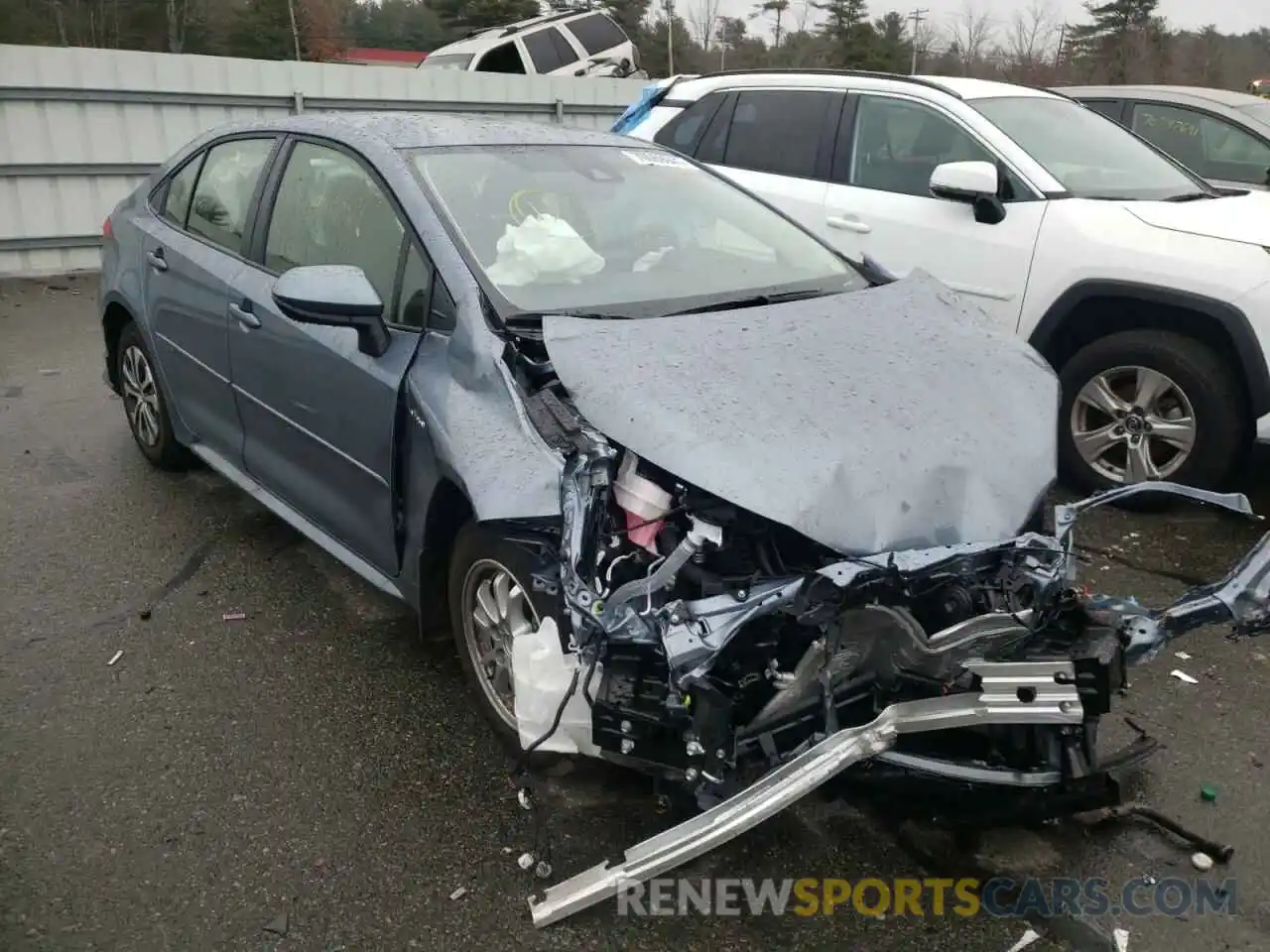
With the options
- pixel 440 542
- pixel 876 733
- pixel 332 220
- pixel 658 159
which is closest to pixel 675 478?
pixel 876 733

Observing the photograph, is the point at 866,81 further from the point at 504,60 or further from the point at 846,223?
the point at 504,60

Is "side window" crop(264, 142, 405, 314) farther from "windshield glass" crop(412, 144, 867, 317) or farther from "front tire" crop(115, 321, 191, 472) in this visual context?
"front tire" crop(115, 321, 191, 472)

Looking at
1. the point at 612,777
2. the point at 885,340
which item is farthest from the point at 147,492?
the point at 885,340

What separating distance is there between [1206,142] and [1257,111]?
1.58ft

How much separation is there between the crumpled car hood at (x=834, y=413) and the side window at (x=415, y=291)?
0.45m

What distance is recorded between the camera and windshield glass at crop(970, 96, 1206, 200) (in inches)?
203

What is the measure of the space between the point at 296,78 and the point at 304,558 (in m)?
8.59

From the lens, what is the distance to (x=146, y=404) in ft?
16.5

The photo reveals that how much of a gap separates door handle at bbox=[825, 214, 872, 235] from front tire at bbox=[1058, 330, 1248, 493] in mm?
1283

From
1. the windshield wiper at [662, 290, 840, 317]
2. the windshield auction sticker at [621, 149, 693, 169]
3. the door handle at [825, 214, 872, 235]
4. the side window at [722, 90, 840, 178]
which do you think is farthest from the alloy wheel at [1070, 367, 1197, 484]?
the windshield auction sticker at [621, 149, 693, 169]

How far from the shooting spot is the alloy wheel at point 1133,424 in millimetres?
4539

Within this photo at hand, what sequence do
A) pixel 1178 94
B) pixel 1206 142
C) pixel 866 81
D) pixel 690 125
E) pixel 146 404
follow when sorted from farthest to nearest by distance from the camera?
1. pixel 1178 94
2. pixel 1206 142
3. pixel 690 125
4. pixel 866 81
5. pixel 146 404

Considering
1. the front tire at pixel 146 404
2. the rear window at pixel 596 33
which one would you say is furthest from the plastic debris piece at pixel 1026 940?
the rear window at pixel 596 33

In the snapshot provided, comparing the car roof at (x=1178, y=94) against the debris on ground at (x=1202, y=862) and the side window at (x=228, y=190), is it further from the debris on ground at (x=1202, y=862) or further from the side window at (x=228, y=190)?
the debris on ground at (x=1202, y=862)
